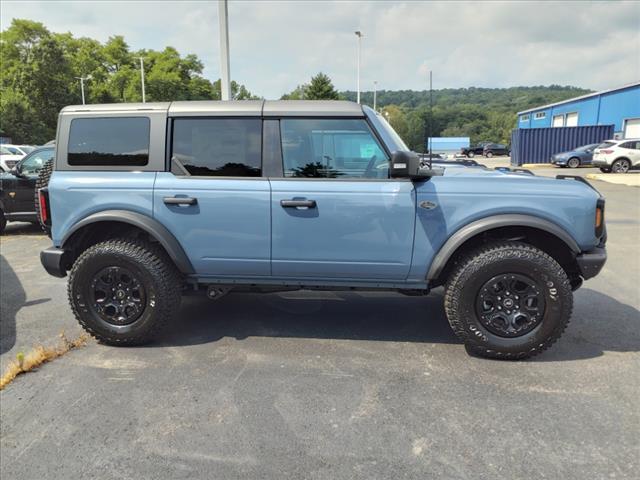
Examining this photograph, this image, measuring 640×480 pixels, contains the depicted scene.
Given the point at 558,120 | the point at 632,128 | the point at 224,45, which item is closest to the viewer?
the point at 224,45

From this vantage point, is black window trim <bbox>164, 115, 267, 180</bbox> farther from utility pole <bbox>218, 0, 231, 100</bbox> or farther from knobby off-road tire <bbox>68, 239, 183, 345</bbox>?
utility pole <bbox>218, 0, 231, 100</bbox>

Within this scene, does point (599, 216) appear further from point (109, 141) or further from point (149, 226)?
point (109, 141)

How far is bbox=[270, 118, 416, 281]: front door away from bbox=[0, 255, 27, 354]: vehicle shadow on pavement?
2437mm

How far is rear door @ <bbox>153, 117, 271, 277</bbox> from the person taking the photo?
3865 millimetres

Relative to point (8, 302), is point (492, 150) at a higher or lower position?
higher

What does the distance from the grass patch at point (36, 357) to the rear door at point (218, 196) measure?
1.23 metres

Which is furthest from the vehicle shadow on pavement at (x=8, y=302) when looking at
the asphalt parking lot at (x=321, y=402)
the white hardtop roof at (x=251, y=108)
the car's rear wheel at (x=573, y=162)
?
the car's rear wheel at (x=573, y=162)

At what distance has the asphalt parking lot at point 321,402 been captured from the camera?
2.63 m

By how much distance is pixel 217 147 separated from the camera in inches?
157

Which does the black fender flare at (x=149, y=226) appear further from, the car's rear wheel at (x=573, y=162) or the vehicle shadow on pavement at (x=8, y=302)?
the car's rear wheel at (x=573, y=162)

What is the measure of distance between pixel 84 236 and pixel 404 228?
264 centimetres

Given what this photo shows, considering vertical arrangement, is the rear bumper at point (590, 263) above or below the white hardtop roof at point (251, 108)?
below

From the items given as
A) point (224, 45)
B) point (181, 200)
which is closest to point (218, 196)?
point (181, 200)

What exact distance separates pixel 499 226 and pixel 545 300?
64 centimetres
